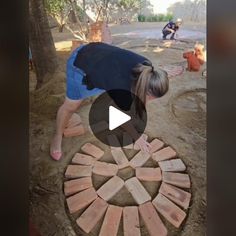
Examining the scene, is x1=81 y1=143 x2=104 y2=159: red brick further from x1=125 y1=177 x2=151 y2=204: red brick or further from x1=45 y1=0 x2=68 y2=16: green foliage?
x1=45 y1=0 x2=68 y2=16: green foliage

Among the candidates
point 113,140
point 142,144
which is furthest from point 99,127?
point 142,144

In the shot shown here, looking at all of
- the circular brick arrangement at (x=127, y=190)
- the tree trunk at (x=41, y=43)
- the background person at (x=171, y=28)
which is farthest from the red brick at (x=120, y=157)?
the background person at (x=171, y=28)

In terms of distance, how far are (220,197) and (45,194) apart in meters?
0.70

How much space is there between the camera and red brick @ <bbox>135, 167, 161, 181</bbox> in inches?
48.8

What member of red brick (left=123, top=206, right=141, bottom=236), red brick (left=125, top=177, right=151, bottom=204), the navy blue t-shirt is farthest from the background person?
red brick (left=123, top=206, right=141, bottom=236)

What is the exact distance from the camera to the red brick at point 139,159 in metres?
1.26

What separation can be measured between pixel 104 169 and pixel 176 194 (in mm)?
306

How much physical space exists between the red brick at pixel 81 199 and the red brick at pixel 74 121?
0.91 feet

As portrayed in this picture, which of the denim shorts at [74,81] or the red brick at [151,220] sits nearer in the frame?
the red brick at [151,220]

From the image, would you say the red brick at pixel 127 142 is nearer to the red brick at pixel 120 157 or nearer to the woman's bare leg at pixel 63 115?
the red brick at pixel 120 157

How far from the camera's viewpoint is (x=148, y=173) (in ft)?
4.09

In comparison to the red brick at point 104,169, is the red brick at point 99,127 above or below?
above

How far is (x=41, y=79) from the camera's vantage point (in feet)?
4.36

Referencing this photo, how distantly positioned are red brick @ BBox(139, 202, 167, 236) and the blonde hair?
0.38 metres
